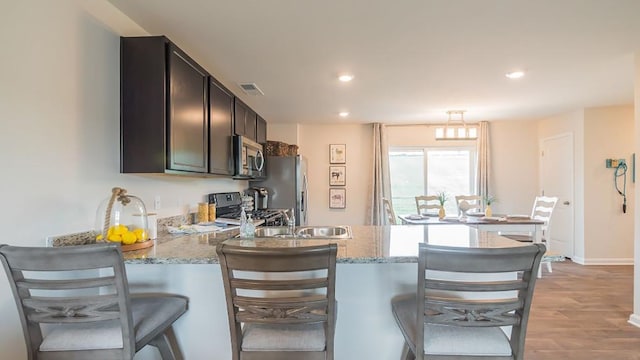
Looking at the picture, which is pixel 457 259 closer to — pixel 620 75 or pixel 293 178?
pixel 620 75

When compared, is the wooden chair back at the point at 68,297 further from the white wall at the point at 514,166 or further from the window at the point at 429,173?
the white wall at the point at 514,166

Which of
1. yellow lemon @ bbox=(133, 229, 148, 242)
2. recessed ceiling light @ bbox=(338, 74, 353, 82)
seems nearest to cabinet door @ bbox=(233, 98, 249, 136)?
recessed ceiling light @ bbox=(338, 74, 353, 82)

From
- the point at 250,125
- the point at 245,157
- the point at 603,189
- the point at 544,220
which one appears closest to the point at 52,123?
the point at 245,157

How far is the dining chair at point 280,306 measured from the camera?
46.6 inches

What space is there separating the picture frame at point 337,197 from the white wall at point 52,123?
4.30 meters

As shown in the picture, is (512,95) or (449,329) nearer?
(449,329)

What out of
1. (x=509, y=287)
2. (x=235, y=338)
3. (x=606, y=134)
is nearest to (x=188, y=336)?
(x=235, y=338)

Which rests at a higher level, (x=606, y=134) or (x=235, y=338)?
(x=606, y=134)

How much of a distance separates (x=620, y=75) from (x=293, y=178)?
4043 millimetres

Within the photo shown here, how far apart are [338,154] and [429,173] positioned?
5.74 ft

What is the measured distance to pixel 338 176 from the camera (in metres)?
6.21

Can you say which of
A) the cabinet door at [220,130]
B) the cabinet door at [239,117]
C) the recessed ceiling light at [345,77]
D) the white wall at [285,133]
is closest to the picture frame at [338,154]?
the white wall at [285,133]

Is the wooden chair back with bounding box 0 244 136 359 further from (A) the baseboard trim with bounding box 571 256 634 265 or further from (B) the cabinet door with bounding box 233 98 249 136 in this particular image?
(A) the baseboard trim with bounding box 571 256 634 265

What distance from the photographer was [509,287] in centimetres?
122
